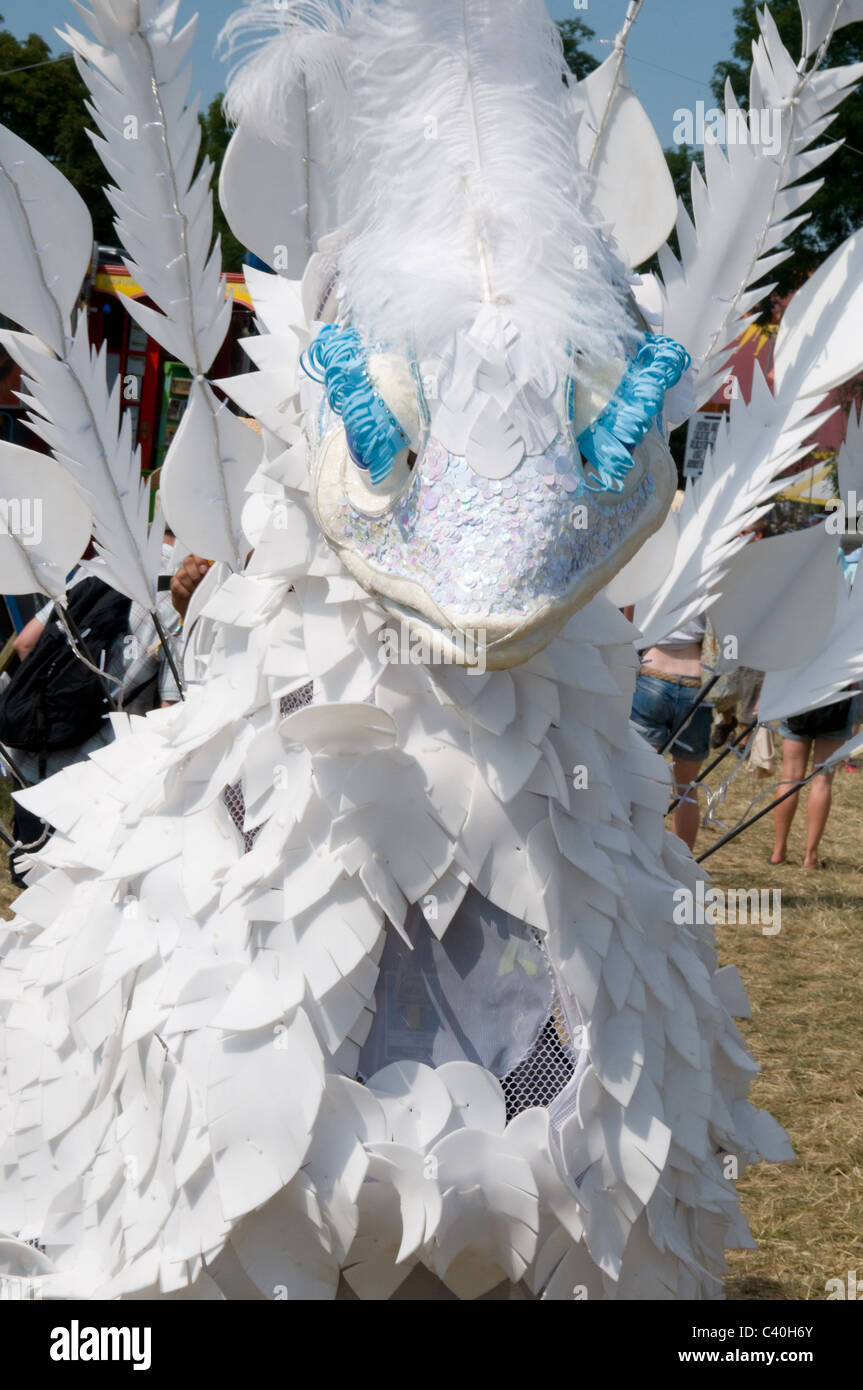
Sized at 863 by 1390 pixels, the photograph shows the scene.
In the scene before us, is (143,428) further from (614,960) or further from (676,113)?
(614,960)

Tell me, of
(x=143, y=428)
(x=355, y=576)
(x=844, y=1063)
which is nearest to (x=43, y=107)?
(x=143, y=428)

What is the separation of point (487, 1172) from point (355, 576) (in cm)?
63

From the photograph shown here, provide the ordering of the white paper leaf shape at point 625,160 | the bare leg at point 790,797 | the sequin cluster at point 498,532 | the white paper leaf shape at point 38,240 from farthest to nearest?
the bare leg at point 790,797, the white paper leaf shape at point 625,160, the white paper leaf shape at point 38,240, the sequin cluster at point 498,532

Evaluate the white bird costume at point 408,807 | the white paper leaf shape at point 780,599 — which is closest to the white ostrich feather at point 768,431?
the white paper leaf shape at point 780,599

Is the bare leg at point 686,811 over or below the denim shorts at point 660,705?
below

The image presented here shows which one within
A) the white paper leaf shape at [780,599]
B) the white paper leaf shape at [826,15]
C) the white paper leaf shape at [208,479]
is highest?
the white paper leaf shape at [826,15]

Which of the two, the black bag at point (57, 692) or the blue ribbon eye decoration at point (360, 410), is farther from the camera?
the black bag at point (57, 692)

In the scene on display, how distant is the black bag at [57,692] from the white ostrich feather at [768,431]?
67.5 inches

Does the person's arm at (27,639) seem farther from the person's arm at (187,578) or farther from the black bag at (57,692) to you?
the person's arm at (187,578)

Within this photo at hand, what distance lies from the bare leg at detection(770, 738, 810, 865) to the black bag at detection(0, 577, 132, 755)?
10.8 feet

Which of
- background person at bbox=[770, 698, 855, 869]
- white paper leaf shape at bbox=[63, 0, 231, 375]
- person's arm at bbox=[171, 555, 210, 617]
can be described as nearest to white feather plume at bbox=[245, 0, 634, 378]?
white paper leaf shape at bbox=[63, 0, 231, 375]

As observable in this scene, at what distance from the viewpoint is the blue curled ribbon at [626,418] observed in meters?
1.38

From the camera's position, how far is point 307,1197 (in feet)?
4.70

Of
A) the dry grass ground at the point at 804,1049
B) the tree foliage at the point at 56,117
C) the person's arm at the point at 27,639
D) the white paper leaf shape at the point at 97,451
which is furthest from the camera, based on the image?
the tree foliage at the point at 56,117
